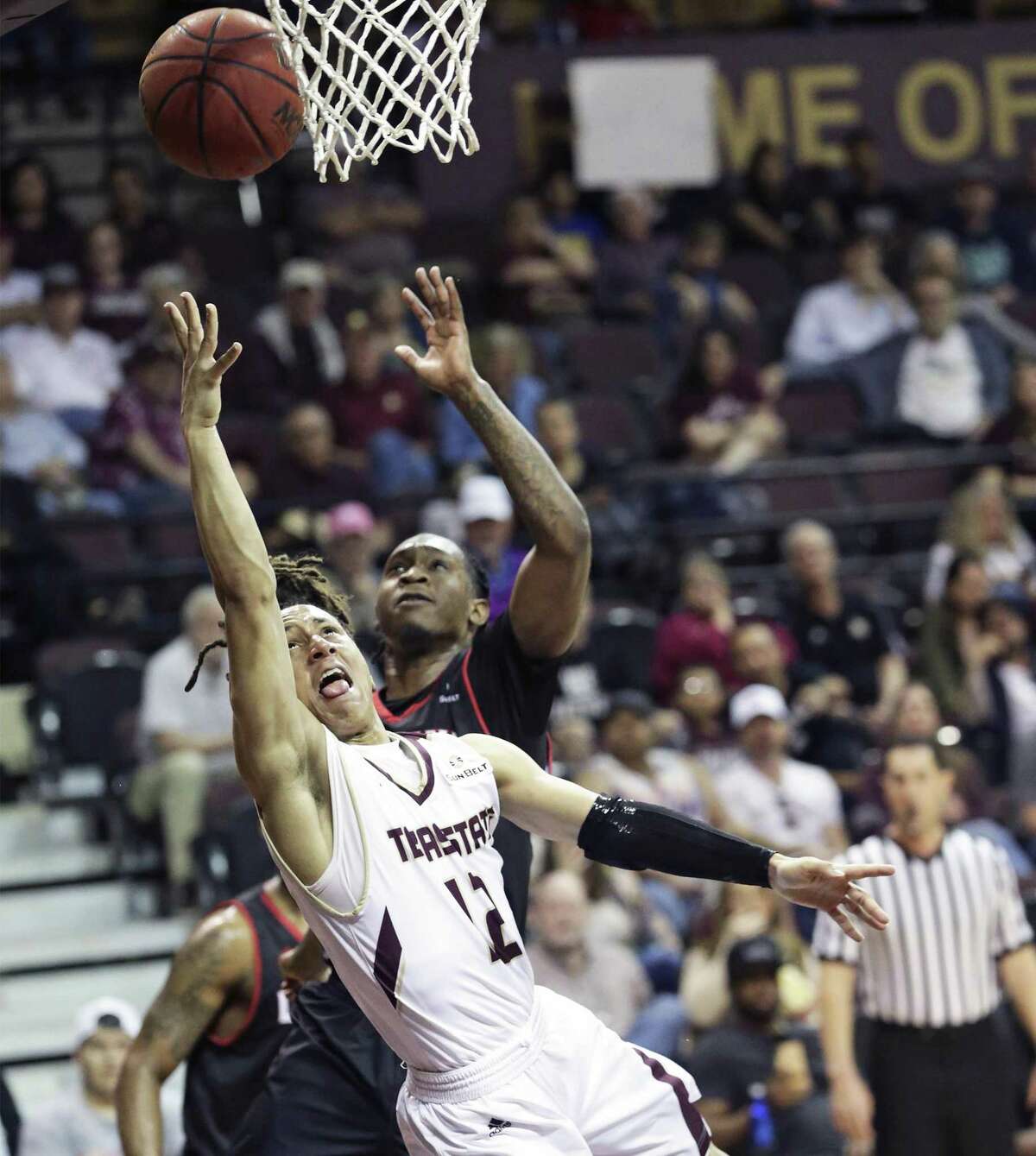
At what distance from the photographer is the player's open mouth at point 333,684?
432 cm

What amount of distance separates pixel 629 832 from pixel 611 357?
880 centimetres

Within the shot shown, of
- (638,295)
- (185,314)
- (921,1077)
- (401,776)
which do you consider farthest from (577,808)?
(638,295)

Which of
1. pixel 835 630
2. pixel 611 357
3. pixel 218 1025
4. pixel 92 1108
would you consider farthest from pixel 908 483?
pixel 218 1025

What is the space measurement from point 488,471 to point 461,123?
596 centimetres

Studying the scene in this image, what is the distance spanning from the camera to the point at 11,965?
29.2 feet

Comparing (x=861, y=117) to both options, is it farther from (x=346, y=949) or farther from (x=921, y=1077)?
(x=346, y=949)

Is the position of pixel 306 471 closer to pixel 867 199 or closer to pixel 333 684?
pixel 867 199

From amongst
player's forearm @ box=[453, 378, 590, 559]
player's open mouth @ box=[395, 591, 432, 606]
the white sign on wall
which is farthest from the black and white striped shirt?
the white sign on wall

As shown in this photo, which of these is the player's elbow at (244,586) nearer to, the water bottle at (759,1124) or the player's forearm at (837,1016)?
the player's forearm at (837,1016)

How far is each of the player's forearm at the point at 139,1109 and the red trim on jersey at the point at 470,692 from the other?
1268 mm

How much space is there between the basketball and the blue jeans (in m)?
6.04

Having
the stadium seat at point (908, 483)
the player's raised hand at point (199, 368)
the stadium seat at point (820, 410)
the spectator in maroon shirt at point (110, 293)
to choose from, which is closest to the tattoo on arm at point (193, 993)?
the player's raised hand at point (199, 368)

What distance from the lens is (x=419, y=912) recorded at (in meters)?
4.10

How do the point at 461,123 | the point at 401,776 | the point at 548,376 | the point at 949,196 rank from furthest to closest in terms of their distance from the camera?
1. the point at 949,196
2. the point at 548,376
3. the point at 461,123
4. the point at 401,776
